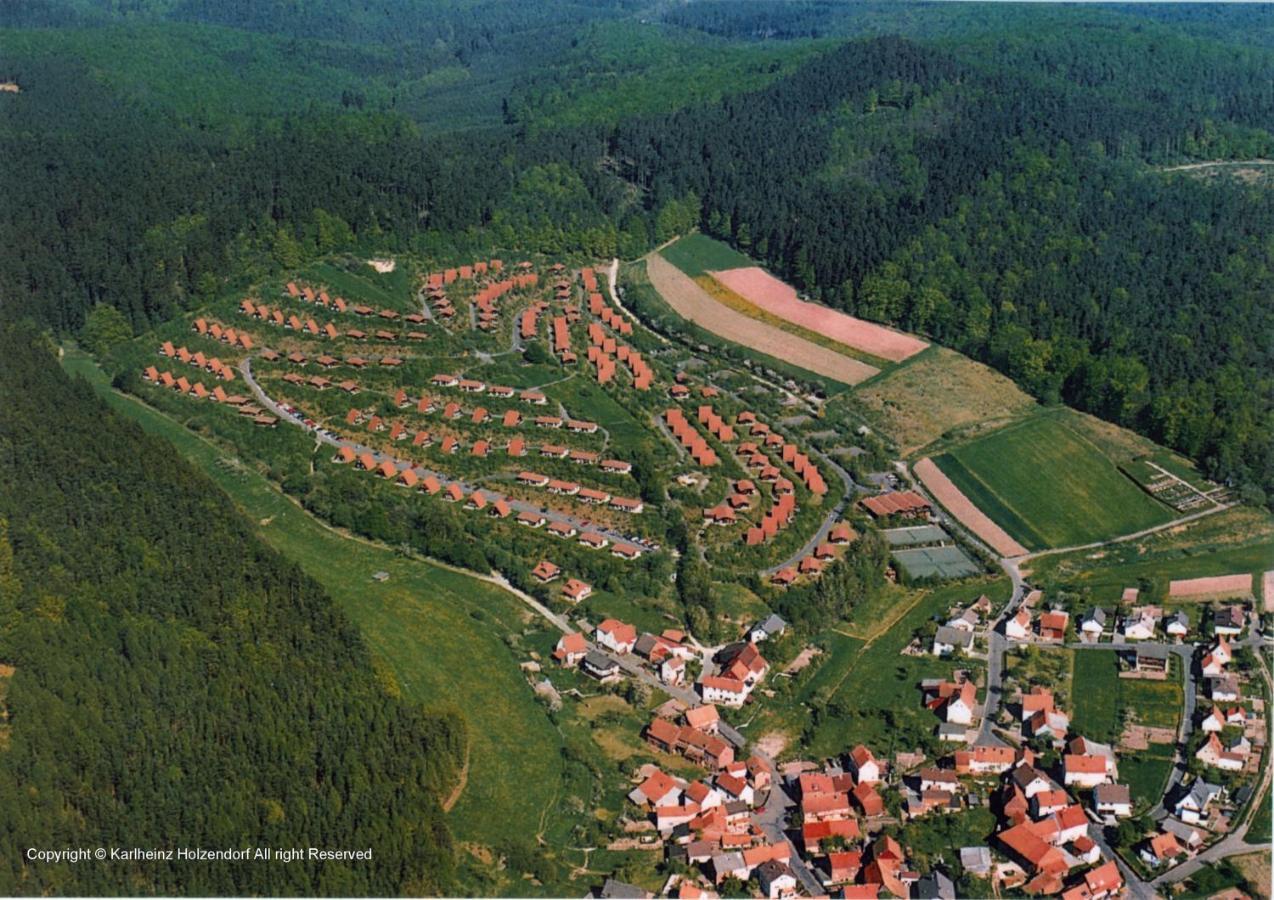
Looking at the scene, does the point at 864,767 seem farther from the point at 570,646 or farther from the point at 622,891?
the point at 570,646

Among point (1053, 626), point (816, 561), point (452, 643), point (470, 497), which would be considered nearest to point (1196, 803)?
point (1053, 626)

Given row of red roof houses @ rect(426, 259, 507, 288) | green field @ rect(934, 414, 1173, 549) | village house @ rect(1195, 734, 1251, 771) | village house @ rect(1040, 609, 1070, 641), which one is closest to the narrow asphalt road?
green field @ rect(934, 414, 1173, 549)

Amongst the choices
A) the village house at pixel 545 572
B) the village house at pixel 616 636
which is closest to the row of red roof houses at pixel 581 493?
the village house at pixel 545 572

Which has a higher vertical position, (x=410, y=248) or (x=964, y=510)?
(x=410, y=248)

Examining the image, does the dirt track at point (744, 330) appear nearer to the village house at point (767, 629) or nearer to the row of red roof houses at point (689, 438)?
the row of red roof houses at point (689, 438)

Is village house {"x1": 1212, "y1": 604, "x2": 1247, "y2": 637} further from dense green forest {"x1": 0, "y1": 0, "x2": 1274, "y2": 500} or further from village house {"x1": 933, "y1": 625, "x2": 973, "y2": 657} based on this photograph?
dense green forest {"x1": 0, "y1": 0, "x2": 1274, "y2": 500}
